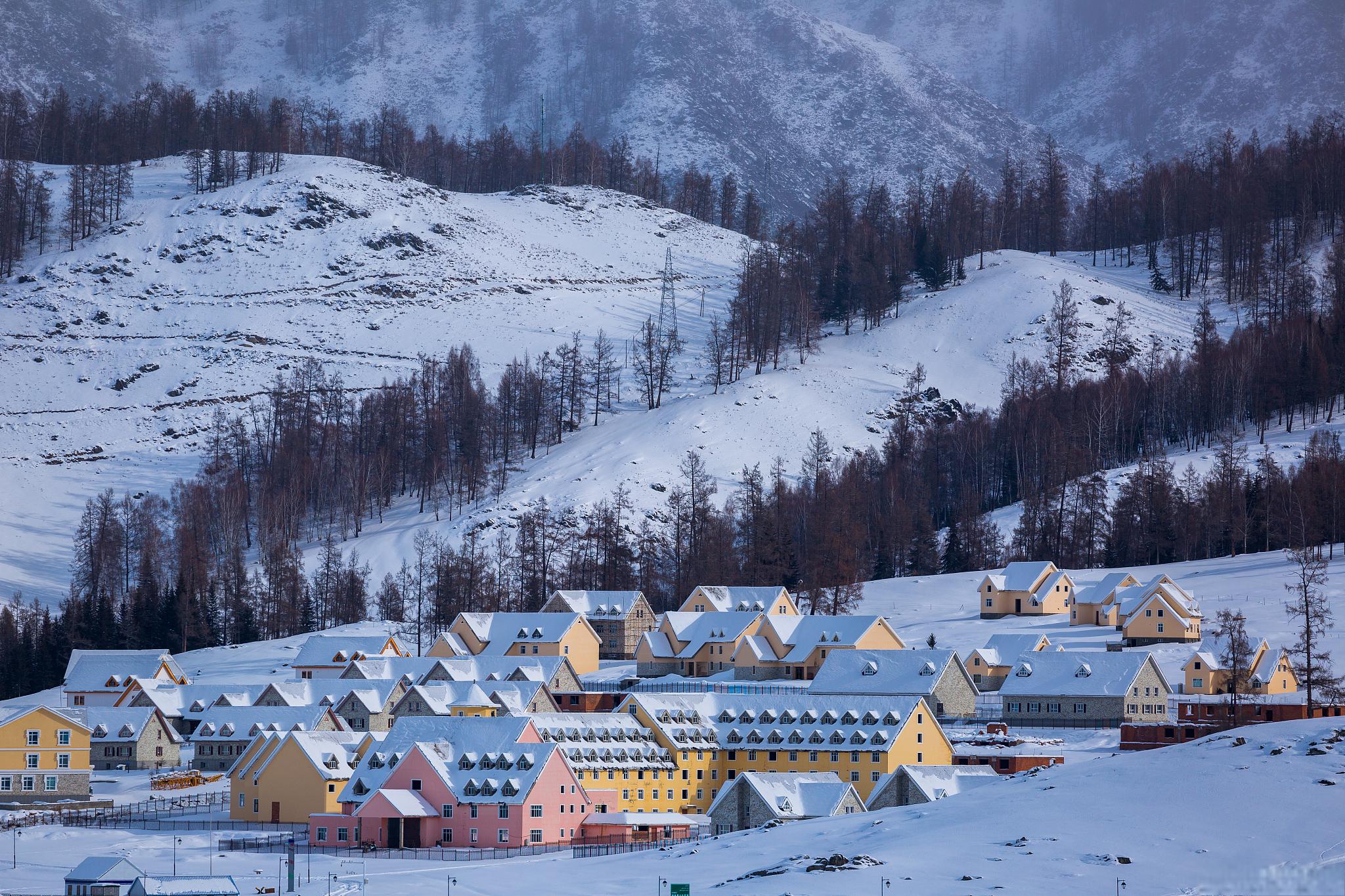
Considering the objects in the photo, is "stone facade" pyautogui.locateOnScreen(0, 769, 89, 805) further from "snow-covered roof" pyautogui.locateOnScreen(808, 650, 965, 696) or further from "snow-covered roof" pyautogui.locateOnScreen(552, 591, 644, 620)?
"snow-covered roof" pyautogui.locateOnScreen(552, 591, 644, 620)

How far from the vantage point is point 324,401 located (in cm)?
13875

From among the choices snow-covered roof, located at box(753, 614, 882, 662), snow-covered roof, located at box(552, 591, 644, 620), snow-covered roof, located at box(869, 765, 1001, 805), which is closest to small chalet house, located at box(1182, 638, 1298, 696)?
snow-covered roof, located at box(753, 614, 882, 662)

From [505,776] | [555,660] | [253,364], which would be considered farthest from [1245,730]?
[253,364]

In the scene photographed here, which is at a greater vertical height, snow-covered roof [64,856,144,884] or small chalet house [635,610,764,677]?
small chalet house [635,610,764,677]

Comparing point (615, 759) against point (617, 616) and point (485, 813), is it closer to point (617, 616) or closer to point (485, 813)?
point (485, 813)

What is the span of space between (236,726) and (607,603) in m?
30.4

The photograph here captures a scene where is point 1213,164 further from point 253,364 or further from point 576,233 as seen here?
point 253,364

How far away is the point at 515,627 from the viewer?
10031 cm

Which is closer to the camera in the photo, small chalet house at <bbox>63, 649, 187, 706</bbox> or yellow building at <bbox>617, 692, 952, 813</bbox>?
yellow building at <bbox>617, 692, 952, 813</bbox>

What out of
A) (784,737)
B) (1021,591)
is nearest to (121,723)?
(784,737)

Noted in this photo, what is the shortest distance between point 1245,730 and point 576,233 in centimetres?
14032

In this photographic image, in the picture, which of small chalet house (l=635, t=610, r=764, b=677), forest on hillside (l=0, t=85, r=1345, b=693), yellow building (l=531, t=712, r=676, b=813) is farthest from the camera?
forest on hillside (l=0, t=85, r=1345, b=693)

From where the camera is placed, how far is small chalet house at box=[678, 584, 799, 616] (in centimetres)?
10161

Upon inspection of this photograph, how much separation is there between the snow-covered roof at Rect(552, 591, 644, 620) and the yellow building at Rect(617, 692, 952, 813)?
105 ft
